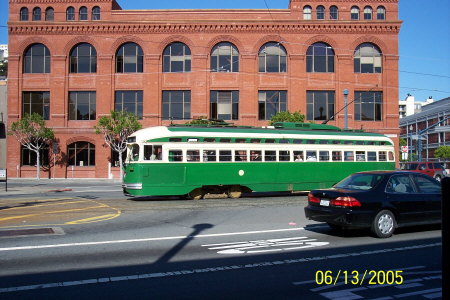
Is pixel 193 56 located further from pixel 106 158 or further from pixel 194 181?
pixel 194 181

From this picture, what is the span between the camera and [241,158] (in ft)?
58.6

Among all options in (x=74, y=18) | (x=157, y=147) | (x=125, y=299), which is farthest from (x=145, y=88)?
(x=125, y=299)

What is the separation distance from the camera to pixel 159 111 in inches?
1425

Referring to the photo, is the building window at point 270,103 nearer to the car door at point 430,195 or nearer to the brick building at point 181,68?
the brick building at point 181,68

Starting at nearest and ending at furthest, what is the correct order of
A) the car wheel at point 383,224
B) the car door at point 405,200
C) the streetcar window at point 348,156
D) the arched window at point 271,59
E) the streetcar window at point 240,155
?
the car wheel at point 383,224
the car door at point 405,200
the streetcar window at point 240,155
the streetcar window at point 348,156
the arched window at point 271,59

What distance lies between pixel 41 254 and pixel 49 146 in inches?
1245

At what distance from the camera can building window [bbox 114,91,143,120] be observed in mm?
36625

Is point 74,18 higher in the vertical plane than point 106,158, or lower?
higher

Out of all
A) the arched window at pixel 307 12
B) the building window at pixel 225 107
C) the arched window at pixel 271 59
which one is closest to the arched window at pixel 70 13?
the building window at pixel 225 107

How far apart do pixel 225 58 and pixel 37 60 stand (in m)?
17.3

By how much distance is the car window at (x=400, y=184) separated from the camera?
8.83 meters

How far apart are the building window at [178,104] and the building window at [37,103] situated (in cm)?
1077

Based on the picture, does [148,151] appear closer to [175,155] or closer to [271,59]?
[175,155]
